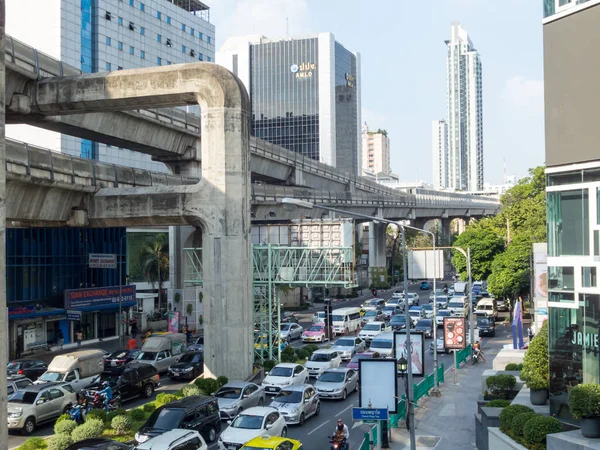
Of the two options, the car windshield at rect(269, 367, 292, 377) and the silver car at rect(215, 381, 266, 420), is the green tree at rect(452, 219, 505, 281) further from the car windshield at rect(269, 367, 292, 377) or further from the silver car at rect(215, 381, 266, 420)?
the silver car at rect(215, 381, 266, 420)

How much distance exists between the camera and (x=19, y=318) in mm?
46406

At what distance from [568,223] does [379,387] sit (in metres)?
7.96

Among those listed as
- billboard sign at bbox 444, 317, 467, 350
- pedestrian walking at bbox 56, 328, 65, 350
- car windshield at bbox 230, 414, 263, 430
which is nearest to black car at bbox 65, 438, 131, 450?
car windshield at bbox 230, 414, 263, 430

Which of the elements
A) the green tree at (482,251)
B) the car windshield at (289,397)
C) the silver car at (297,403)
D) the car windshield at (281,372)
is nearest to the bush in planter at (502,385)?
the silver car at (297,403)

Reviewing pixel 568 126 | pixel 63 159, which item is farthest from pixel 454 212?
pixel 568 126

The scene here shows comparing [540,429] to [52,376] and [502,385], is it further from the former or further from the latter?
[52,376]

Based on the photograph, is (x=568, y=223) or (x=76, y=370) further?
(x=76, y=370)

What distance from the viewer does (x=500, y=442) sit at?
19.9 meters

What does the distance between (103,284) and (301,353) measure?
2198 cm

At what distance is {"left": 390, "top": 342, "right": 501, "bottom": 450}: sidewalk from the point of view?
Answer: 965 inches

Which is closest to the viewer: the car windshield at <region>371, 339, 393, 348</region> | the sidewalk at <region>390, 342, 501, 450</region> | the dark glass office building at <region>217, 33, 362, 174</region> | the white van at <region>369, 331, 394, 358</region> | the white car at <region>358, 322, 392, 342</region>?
the sidewalk at <region>390, 342, 501, 450</region>

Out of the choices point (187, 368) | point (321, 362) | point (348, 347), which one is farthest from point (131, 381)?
point (348, 347)

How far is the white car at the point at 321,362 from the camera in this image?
36.0m

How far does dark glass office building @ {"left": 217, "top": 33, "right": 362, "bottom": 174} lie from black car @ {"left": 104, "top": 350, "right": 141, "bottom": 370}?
427 ft
